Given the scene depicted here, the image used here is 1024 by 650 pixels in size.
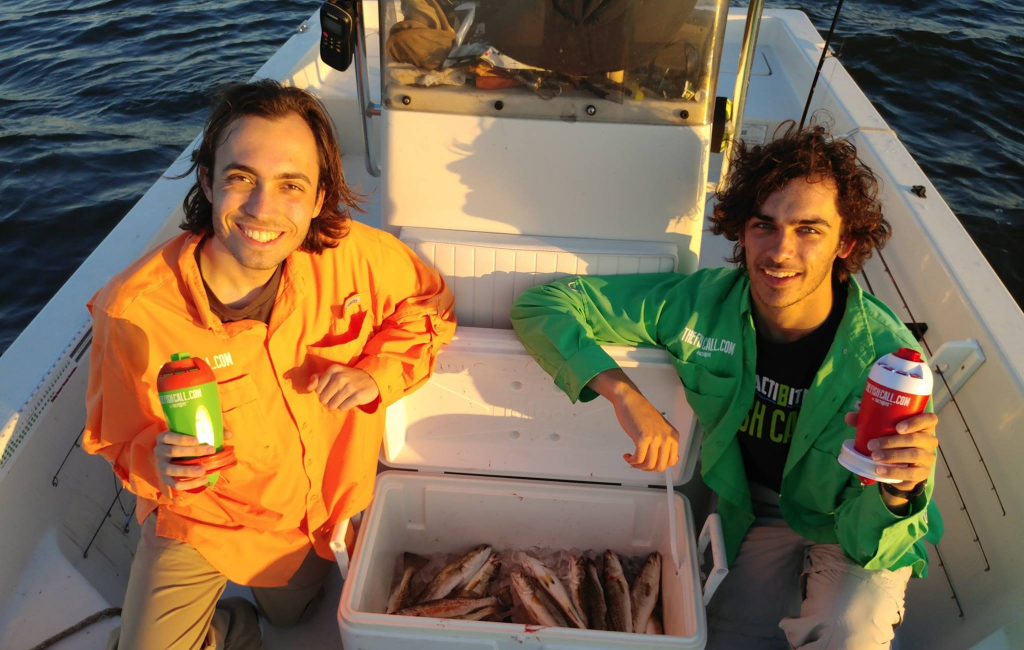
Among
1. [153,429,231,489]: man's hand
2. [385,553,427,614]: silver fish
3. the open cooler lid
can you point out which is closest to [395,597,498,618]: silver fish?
[385,553,427,614]: silver fish

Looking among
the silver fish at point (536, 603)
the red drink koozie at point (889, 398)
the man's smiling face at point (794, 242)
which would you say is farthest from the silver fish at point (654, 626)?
the man's smiling face at point (794, 242)

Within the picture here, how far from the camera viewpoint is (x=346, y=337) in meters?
2.01

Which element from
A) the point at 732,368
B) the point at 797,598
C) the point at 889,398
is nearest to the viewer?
the point at 889,398

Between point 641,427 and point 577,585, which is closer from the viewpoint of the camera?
point 641,427

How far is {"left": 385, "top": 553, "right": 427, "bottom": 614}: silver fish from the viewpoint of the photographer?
7.54 ft

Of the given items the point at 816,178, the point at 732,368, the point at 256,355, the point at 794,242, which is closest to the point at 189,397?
the point at 256,355

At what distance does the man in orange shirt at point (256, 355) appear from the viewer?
1720mm

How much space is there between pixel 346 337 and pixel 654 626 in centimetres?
135

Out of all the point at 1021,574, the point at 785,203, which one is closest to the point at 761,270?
the point at 785,203

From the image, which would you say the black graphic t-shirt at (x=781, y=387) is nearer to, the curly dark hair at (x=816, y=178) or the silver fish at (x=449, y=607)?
the curly dark hair at (x=816, y=178)

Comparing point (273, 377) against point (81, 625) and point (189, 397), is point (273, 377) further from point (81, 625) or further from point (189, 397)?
point (81, 625)

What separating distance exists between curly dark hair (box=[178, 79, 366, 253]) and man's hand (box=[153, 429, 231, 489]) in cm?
59

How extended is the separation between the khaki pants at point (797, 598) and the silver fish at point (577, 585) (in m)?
0.43

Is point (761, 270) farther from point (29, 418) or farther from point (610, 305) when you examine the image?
point (29, 418)
